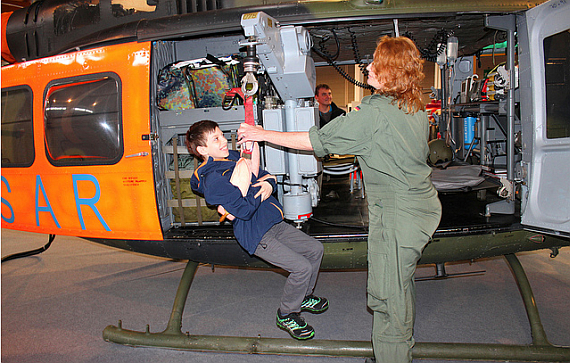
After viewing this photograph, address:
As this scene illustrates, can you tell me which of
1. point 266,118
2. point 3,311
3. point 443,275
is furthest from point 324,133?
point 3,311

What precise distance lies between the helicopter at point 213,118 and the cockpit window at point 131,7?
1 cm

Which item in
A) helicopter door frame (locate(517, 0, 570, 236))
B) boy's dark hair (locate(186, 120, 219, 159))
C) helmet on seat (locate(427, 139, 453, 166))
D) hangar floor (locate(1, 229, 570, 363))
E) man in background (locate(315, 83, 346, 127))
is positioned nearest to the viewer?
boy's dark hair (locate(186, 120, 219, 159))

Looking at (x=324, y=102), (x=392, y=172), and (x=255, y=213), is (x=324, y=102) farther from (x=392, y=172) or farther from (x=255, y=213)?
(x=392, y=172)

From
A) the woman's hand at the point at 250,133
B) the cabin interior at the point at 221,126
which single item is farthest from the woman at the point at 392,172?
the cabin interior at the point at 221,126

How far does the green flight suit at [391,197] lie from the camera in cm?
180

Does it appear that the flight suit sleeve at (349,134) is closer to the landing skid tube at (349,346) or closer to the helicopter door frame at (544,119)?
the landing skid tube at (349,346)

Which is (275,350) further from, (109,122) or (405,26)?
(405,26)

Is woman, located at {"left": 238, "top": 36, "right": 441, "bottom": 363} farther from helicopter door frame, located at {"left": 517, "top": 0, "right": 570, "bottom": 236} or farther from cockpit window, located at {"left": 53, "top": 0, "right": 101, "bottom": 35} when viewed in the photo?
cockpit window, located at {"left": 53, "top": 0, "right": 101, "bottom": 35}

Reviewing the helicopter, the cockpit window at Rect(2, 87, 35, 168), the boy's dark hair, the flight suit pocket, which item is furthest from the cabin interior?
the cockpit window at Rect(2, 87, 35, 168)

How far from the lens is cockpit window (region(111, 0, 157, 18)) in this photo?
3106 millimetres

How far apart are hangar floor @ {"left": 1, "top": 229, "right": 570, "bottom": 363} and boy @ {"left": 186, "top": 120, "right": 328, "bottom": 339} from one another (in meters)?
0.49

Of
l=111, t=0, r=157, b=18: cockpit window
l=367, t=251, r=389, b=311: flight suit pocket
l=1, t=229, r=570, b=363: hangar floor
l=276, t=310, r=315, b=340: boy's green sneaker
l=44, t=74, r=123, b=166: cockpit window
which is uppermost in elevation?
l=111, t=0, r=157, b=18: cockpit window

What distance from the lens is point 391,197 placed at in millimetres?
1887

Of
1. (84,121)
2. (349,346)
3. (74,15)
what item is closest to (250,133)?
(349,346)
